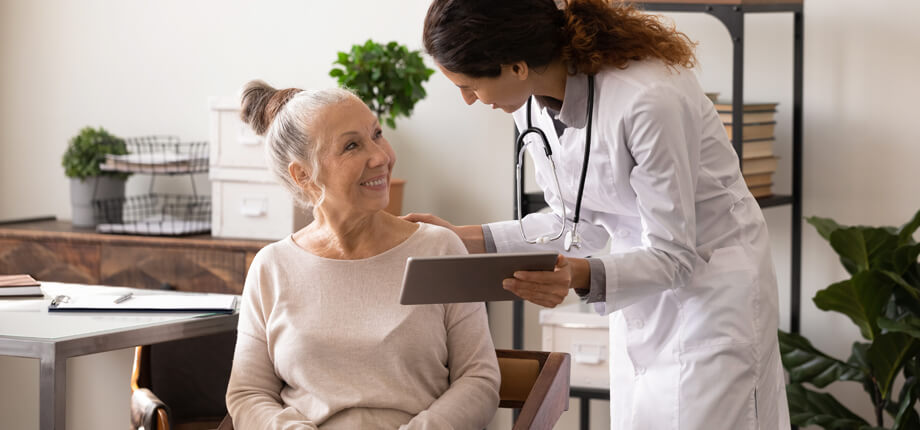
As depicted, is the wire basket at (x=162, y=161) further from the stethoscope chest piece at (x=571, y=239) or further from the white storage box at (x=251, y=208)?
the stethoscope chest piece at (x=571, y=239)

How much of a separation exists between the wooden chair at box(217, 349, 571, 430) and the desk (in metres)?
0.21

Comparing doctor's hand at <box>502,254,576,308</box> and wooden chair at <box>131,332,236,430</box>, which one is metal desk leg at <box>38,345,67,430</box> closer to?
wooden chair at <box>131,332,236,430</box>

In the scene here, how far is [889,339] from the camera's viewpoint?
2471 millimetres

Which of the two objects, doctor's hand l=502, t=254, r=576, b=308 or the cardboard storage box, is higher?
the cardboard storage box

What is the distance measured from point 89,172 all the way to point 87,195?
9 cm

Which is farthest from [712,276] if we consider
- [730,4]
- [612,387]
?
[730,4]

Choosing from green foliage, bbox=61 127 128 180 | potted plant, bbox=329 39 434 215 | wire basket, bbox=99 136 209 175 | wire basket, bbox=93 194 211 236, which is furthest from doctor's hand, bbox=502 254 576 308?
green foliage, bbox=61 127 128 180

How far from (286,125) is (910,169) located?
1.72 meters

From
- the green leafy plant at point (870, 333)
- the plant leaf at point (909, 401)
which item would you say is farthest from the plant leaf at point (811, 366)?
the plant leaf at point (909, 401)

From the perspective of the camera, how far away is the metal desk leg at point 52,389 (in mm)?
1663

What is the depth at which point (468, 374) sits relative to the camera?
1722 millimetres

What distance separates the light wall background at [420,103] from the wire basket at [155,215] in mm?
112

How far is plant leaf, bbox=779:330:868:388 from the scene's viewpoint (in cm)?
256

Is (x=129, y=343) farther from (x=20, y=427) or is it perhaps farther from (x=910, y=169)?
(x=20, y=427)
